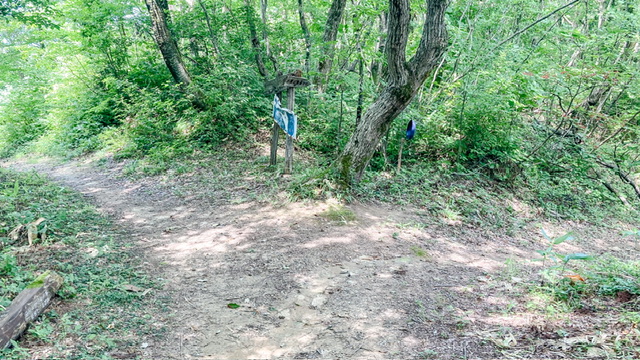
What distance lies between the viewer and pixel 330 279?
447 cm

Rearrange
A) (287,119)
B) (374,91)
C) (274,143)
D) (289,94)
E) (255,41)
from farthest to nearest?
(255,41), (374,91), (274,143), (289,94), (287,119)

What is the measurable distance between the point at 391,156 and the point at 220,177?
395 cm

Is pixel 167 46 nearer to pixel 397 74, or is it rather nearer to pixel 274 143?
pixel 274 143

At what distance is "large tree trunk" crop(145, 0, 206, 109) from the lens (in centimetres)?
1032

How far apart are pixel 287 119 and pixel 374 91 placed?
296 cm

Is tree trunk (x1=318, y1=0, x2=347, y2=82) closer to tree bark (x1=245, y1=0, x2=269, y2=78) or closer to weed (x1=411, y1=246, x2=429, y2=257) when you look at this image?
tree bark (x1=245, y1=0, x2=269, y2=78)

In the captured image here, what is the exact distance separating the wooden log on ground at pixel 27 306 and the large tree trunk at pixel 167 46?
24.8 feet

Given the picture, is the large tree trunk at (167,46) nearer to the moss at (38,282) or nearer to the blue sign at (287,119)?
the blue sign at (287,119)

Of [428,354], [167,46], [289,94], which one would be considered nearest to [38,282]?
[428,354]

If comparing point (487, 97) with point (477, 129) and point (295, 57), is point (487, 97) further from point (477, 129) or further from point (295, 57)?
point (295, 57)

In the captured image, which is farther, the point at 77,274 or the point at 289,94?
the point at 289,94

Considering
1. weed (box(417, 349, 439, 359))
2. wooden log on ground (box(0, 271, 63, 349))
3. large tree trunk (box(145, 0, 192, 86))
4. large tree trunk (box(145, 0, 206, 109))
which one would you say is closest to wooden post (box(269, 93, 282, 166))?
large tree trunk (box(145, 0, 206, 109))

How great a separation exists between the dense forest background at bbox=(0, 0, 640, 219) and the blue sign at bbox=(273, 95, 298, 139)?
909mm

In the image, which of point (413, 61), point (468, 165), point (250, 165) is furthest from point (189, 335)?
point (468, 165)
